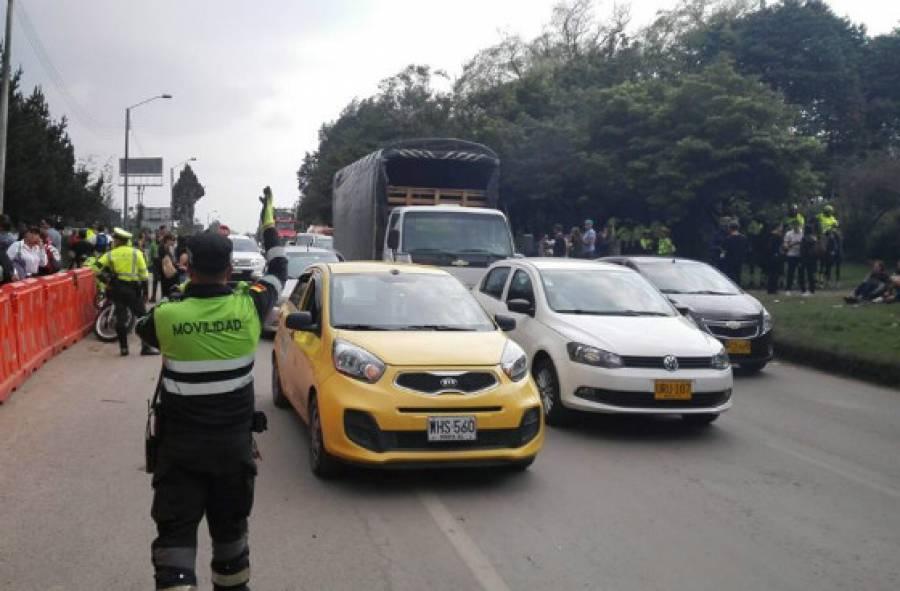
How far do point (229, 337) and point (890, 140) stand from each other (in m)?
45.6

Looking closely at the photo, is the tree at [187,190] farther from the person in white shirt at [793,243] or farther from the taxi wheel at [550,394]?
the taxi wheel at [550,394]

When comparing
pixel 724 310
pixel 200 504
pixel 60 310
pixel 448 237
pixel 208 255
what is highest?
pixel 208 255

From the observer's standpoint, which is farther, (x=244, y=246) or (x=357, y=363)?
(x=244, y=246)

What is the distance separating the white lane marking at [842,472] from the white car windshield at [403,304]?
113 inches

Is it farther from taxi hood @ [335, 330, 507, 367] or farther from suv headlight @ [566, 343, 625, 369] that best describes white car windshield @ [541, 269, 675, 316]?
taxi hood @ [335, 330, 507, 367]

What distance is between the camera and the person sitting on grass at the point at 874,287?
17641 mm

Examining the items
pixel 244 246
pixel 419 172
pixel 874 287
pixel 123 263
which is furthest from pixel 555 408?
pixel 244 246

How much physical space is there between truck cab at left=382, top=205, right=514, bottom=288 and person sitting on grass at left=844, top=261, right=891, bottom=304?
7160 millimetres

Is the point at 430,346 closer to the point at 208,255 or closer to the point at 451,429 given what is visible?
the point at 451,429

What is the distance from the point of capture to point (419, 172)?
61.2 feet

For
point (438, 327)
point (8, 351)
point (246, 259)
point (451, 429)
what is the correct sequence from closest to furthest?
1. point (451, 429)
2. point (438, 327)
3. point (8, 351)
4. point (246, 259)

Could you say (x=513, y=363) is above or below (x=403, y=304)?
below

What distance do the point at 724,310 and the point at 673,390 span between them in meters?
4.36

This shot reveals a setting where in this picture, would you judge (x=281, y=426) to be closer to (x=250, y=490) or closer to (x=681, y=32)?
(x=250, y=490)
